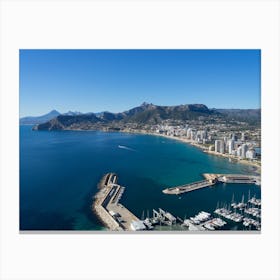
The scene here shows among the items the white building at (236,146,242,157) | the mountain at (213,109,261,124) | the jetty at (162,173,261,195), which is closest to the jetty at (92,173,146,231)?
the jetty at (162,173,261,195)

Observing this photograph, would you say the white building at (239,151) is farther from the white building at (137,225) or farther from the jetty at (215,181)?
the white building at (137,225)

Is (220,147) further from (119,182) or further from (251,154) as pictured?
(119,182)

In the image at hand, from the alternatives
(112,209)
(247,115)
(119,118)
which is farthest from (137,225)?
(119,118)
